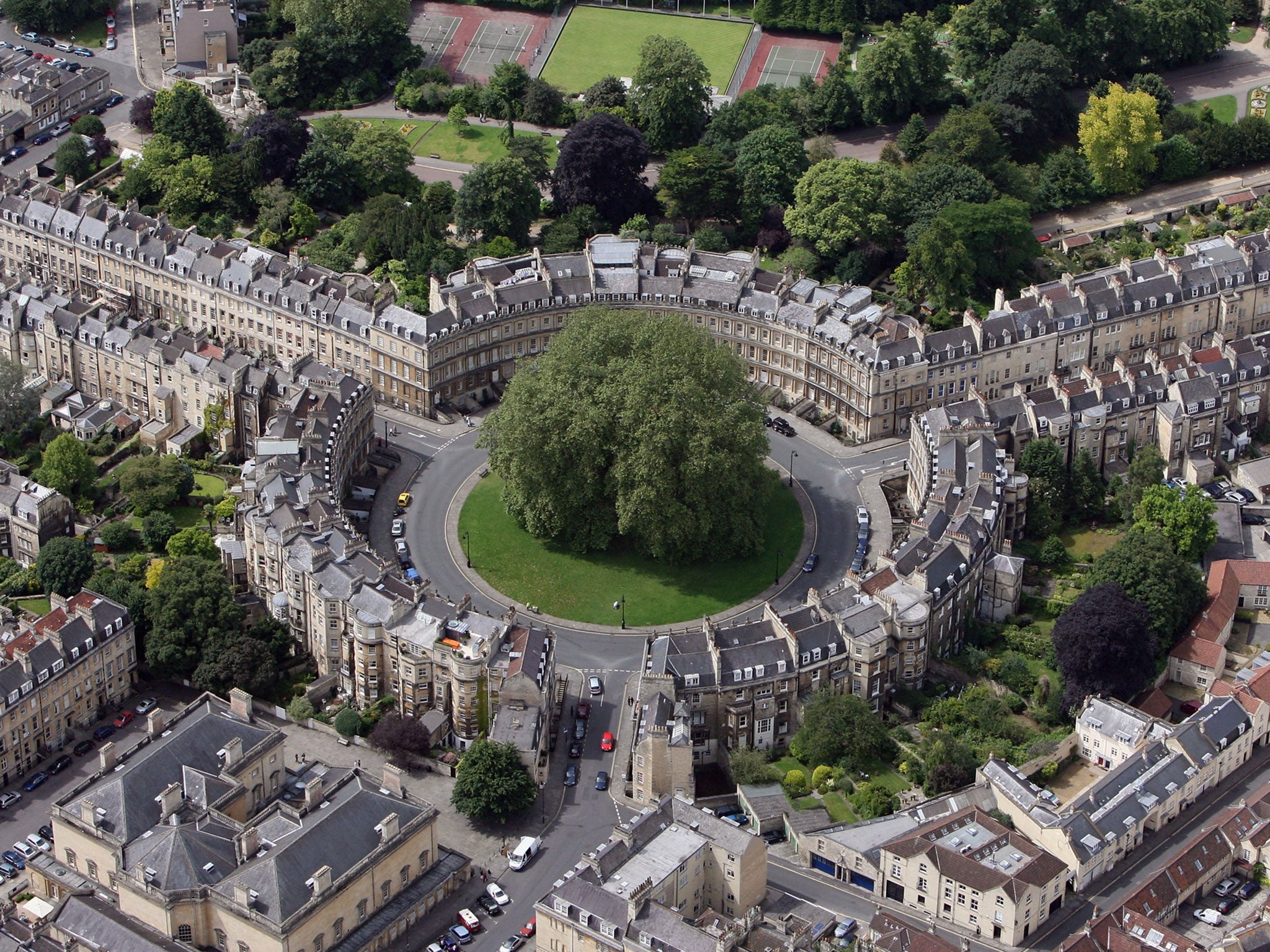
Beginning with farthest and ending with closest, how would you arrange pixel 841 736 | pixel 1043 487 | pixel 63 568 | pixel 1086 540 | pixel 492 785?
pixel 1043 487, pixel 1086 540, pixel 63 568, pixel 841 736, pixel 492 785

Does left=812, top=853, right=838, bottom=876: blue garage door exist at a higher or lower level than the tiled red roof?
lower

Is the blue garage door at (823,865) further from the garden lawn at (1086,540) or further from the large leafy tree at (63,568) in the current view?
the large leafy tree at (63,568)

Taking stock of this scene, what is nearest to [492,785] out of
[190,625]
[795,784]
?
[795,784]

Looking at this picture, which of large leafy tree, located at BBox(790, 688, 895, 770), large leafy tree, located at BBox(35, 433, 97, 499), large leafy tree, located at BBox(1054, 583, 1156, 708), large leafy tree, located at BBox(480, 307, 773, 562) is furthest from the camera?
large leafy tree, located at BBox(35, 433, 97, 499)

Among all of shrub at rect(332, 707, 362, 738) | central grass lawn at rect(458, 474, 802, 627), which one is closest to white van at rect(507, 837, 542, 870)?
shrub at rect(332, 707, 362, 738)

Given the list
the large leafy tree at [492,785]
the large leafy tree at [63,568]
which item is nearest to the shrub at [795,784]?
the large leafy tree at [492,785]

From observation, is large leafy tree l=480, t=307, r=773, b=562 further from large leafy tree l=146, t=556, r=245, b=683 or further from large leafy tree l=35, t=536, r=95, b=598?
large leafy tree l=35, t=536, r=95, b=598

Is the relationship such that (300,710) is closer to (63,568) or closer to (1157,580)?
(63,568)
